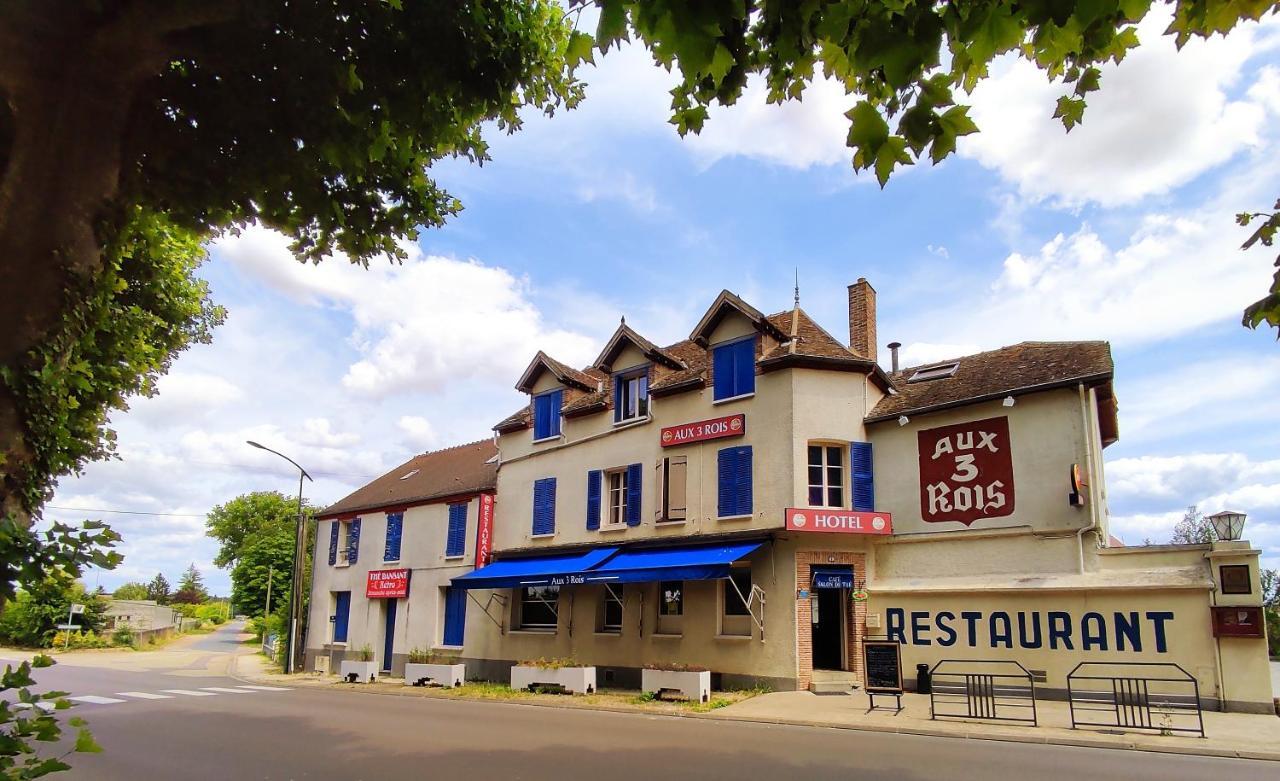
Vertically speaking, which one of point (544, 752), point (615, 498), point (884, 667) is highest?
point (615, 498)

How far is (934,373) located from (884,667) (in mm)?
8344

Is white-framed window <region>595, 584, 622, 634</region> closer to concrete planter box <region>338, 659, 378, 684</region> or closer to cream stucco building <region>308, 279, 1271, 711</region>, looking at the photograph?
cream stucco building <region>308, 279, 1271, 711</region>

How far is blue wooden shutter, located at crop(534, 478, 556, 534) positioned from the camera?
2317 cm

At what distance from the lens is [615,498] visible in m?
22.0

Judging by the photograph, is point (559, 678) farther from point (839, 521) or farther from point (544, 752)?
point (544, 752)

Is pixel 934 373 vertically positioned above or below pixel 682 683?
above

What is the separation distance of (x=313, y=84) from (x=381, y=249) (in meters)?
1.66

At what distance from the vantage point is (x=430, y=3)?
226 inches

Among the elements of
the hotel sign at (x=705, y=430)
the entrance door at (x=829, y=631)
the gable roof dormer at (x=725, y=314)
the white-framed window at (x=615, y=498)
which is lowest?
the entrance door at (x=829, y=631)

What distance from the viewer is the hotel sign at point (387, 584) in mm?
26247

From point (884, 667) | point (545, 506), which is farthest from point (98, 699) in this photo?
point (884, 667)

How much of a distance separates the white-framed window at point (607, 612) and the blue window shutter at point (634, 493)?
5.82 feet

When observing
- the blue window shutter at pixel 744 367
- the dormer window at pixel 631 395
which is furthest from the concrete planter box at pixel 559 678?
the blue window shutter at pixel 744 367

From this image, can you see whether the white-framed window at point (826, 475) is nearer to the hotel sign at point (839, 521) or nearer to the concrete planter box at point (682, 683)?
the hotel sign at point (839, 521)
